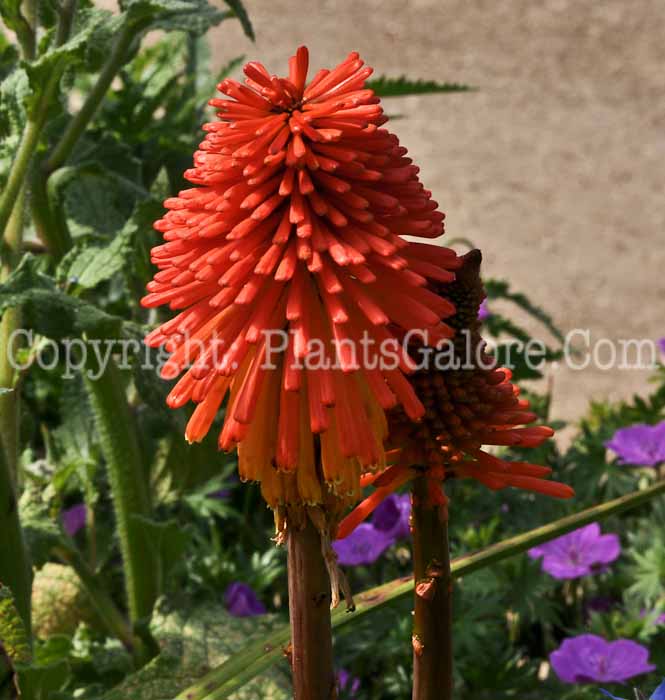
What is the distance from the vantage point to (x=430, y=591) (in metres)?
0.94

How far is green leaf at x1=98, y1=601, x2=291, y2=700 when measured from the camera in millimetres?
1454

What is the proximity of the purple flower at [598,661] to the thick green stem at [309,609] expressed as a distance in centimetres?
74

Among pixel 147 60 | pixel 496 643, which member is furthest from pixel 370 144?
pixel 147 60

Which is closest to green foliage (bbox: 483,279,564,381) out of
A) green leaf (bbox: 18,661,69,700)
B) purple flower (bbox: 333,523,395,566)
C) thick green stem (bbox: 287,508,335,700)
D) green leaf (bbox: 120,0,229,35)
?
purple flower (bbox: 333,523,395,566)

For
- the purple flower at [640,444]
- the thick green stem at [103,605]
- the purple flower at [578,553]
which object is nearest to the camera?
the thick green stem at [103,605]

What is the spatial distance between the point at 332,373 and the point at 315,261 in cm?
8

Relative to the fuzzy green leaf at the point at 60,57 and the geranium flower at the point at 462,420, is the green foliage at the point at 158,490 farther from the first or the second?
the geranium flower at the point at 462,420

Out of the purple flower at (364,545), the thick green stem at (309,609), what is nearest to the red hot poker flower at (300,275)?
the thick green stem at (309,609)

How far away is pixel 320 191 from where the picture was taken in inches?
35.2

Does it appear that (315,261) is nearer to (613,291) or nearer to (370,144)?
(370,144)

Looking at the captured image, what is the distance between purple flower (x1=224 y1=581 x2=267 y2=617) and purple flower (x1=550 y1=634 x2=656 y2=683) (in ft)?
1.55

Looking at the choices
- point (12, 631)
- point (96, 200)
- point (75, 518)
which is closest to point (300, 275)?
point (12, 631)

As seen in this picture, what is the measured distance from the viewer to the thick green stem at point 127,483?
1.68 meters

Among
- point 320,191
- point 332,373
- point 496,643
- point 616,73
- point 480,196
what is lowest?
point 496,643
